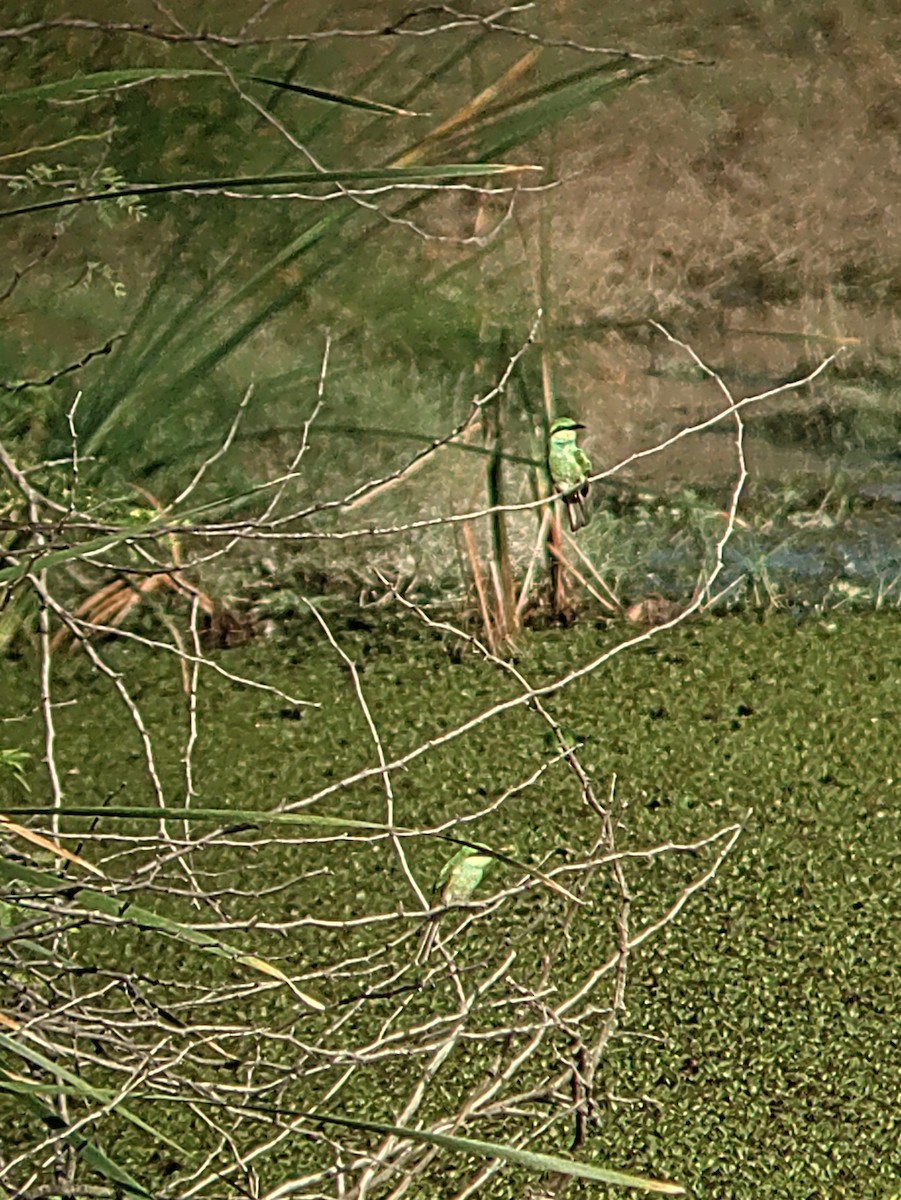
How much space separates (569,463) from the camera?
2.46m

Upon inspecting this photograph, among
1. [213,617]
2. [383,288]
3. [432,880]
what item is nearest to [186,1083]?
[432,880]

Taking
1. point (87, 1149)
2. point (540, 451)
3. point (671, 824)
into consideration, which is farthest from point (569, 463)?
point (87, 1149)

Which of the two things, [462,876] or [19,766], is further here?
[19,766]

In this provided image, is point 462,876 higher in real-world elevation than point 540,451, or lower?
lower

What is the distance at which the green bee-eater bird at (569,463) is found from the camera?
8.05 feet

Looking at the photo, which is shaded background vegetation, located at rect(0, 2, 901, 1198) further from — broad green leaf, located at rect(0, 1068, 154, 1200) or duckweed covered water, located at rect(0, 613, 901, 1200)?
broad green leaf, located at rect(0, 1068, 154, 1200)

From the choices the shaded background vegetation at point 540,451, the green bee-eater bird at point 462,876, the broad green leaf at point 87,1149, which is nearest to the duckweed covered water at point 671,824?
the shaded background vegetation at point 540,451

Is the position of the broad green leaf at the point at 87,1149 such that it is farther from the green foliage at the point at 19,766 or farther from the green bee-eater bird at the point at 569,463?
the green bee-eater bird at the point at 569,463

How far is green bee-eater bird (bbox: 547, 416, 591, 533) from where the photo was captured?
2453mm

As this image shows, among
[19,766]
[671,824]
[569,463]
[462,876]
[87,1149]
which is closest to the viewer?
[87,1149]

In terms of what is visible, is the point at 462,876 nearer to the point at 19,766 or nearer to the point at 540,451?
the point at 19,766

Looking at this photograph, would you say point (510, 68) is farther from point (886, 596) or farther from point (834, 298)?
point (886, 596)

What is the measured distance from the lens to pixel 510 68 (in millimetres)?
2422

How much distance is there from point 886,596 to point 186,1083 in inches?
69.6
